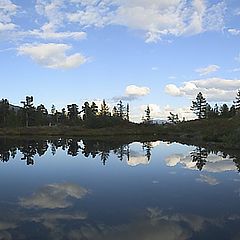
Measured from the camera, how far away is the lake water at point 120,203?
13602 mm

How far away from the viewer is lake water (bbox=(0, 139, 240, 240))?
535 inches

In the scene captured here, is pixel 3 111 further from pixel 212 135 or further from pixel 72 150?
pixel 212 135

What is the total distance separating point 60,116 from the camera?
6590 inches

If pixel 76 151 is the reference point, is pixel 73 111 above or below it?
above

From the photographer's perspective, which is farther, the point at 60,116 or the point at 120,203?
the point at 60,116

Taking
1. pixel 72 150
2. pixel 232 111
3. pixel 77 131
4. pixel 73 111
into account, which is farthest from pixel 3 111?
pixel 72 150

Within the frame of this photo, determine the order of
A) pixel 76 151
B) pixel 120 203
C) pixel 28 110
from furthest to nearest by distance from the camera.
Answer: pixel 28 110
pixel 76 151
pixel 120 203

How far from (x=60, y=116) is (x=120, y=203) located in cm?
15120

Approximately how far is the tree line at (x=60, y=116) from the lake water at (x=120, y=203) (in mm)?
90359

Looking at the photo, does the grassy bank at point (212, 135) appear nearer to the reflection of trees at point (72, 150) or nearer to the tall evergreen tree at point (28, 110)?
the reflection of trees at point (72, 150)

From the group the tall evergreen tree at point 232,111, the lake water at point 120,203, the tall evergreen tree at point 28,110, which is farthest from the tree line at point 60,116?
the lake water at point 120,203

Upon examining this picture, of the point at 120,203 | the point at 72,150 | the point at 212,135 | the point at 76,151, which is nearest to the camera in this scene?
the point at 120,203

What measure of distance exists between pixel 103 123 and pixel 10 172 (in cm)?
8909

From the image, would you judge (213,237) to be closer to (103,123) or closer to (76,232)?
(76,232)
